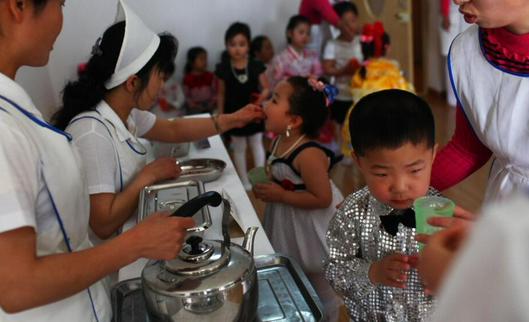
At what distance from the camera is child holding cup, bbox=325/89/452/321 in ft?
3.12

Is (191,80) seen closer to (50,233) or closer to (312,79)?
(312,79)

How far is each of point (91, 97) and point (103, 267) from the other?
0.78m

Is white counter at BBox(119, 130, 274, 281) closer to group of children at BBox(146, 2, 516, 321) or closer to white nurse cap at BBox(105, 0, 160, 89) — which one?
group of children at BBox(146, 2, 516, 321)

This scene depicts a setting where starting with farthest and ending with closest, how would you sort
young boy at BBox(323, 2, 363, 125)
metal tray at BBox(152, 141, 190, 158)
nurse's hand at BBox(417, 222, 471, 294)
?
young boy at BBox(323, 2, 363, 125) → metal tray at BBox(152, 141, 190, 158) → nurse's hand at BBox(417, 222, 471, 294)

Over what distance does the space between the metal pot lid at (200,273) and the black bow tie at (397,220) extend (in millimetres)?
293

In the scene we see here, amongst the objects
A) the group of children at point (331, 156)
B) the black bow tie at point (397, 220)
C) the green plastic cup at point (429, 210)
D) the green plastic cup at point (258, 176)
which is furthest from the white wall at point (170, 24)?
the green plastic cup at point (429, 210)

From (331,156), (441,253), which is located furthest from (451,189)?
(441,253)

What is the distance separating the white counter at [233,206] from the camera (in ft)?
4.00

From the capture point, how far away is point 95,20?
288 cm

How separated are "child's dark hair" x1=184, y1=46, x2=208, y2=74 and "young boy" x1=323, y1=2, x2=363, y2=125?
93 cm

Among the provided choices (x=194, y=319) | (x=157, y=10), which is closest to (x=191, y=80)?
(x=157, y=10)

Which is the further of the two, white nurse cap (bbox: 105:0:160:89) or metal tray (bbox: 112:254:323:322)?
white nurse cap (bbox: 105:0:160:89)

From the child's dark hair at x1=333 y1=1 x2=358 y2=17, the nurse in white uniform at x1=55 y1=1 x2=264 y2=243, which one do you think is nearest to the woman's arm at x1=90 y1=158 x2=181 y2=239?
the nurse in white uniform at x1=55 y1=1 x2=264 y2=243

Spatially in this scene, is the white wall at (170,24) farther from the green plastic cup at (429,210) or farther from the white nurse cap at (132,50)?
the green plastic cup at (429,210)
